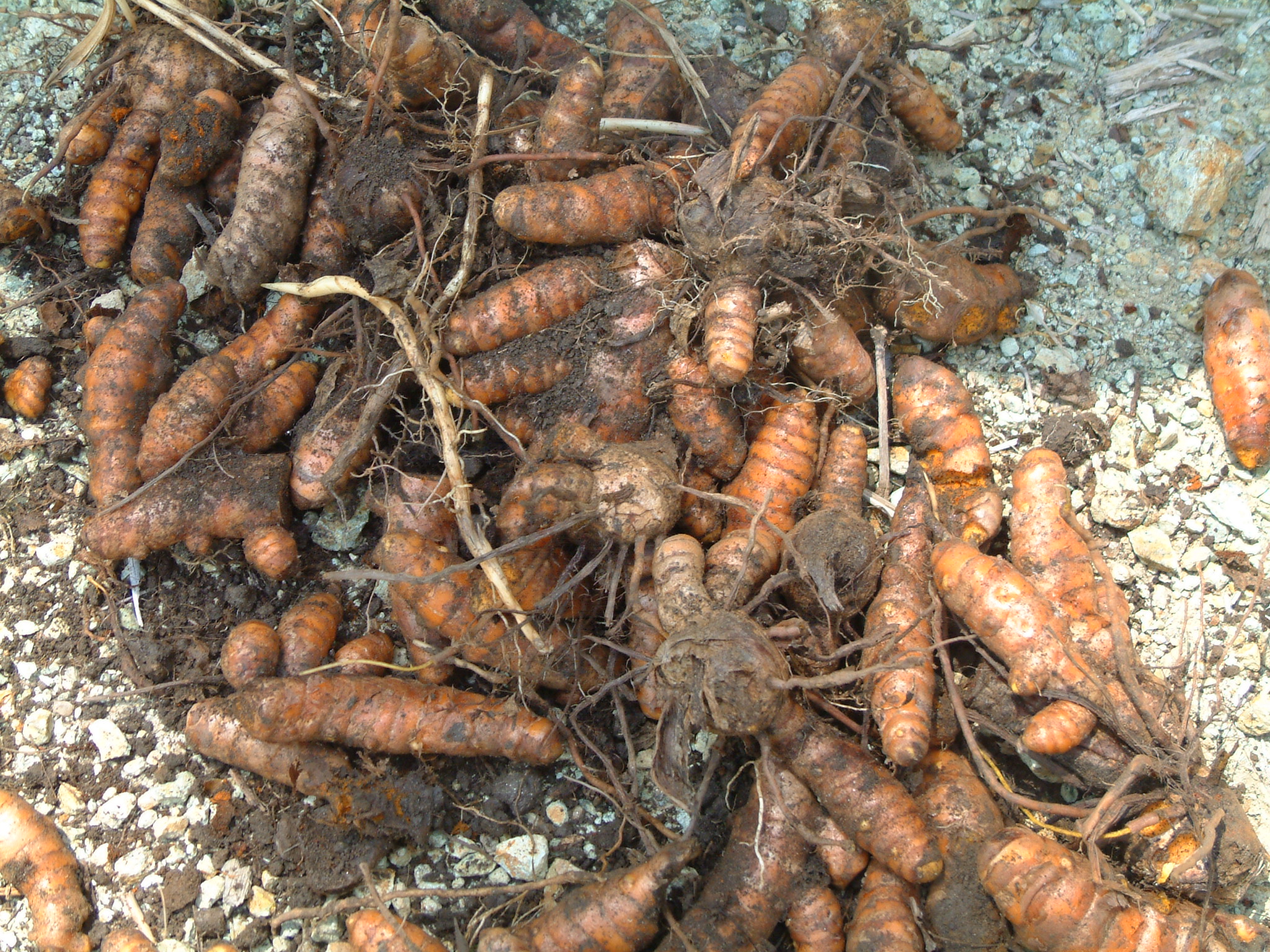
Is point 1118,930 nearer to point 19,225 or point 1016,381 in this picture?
point 1016,381

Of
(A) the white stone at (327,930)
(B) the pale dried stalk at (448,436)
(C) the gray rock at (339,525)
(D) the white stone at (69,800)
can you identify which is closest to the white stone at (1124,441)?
(B) the pale dried stalk at (448,436)

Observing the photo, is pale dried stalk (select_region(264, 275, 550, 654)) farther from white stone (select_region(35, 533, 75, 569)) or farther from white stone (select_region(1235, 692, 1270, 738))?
white stone (select_region(1235, 692, 1270, 738))

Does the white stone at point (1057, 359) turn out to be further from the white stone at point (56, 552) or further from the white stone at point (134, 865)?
the white stone at point (56, 552)

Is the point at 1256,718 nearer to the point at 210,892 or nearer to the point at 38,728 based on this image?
the point at 210,892

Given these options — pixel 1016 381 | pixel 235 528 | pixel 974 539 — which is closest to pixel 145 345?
pixel 235 528

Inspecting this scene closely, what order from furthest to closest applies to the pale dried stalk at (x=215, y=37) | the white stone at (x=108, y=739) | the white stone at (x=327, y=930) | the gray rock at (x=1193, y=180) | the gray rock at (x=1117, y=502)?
the pale dried stalk at (x=215, y=37) < the gray rock at (x=1193, y=180) < the gray rock at (x=1117, y=502) < the white stone at (x=108, y=739) < the white stone at (x=327, y=930)
